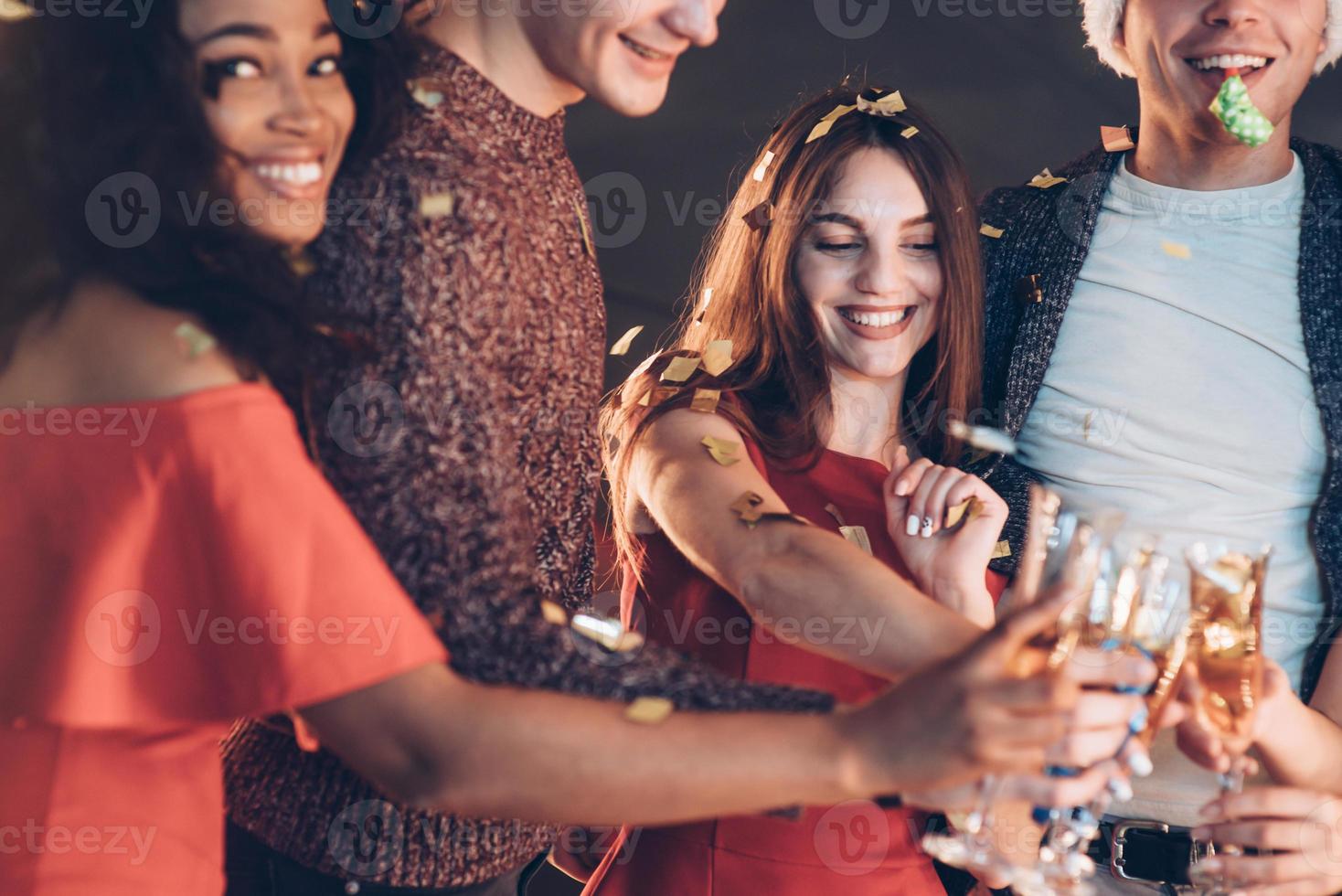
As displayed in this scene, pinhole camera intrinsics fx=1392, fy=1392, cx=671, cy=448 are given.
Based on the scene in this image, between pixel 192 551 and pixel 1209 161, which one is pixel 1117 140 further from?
pixel 192 551

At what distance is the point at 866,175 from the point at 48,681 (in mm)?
1315

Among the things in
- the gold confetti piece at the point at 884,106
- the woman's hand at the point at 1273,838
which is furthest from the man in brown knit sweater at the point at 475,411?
the woman's hand at the point at 1273,838

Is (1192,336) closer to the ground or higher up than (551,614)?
higher up

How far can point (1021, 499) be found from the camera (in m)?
2.17

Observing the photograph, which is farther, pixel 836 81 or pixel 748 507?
pixel 836 81

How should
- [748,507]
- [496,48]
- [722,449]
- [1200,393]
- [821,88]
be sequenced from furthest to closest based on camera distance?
[821,88], [1200,393], [722,449], [748,507], [496,48]

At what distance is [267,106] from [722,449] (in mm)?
832

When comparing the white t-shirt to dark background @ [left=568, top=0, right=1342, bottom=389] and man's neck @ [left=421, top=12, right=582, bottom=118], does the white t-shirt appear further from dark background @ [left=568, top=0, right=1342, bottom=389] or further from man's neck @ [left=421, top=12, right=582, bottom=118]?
dark background @ [left=568, top=0, right=1342, bottom=389]

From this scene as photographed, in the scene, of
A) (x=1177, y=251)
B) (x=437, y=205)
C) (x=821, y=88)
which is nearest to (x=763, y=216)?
(x=1177, y=251)

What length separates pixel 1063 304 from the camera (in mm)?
2207

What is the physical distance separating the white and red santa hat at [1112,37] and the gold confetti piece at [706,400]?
105cm

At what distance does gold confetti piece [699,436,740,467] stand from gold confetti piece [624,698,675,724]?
0.71 metres

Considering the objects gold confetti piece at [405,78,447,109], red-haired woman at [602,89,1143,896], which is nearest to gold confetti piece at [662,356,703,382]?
red-haired woman at [602,89,1143,896]

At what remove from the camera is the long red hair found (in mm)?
1994
